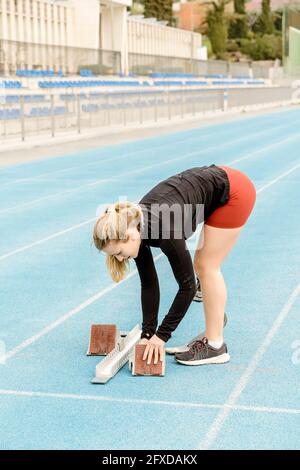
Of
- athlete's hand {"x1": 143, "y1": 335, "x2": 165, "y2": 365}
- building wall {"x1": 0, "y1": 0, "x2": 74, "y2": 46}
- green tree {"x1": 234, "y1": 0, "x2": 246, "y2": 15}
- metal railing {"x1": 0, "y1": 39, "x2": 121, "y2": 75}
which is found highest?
green tree {"x1": 234, "y1": 0, "x2": 246, "y2": 15}

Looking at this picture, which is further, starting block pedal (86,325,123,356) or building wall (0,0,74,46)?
building wall (0,0,74,46)

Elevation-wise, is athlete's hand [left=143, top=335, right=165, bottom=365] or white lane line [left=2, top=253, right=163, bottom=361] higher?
athlete's hand [left=143, top=335, right=165, bottom=365]

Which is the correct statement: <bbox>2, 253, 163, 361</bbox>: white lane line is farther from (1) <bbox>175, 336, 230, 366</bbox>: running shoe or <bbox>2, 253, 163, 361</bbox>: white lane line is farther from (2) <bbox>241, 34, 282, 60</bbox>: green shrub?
(2) <bbox>241, 34, 282, 60</bbox>: green shrub

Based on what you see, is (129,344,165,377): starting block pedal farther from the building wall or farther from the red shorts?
the building wall

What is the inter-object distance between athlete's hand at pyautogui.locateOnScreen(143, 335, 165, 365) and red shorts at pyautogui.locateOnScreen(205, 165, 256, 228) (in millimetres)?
822

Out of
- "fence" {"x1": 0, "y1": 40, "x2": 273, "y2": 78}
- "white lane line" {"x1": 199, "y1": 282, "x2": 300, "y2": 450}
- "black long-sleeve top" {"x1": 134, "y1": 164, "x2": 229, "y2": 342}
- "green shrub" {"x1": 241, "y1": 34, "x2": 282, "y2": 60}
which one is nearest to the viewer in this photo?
"white lane line" {"x1": 199, "y1": 282, "x2": 300, "y2": 450}

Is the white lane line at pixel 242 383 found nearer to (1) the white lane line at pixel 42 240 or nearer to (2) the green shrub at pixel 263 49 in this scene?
(1) the white lane line at pixel 42 240

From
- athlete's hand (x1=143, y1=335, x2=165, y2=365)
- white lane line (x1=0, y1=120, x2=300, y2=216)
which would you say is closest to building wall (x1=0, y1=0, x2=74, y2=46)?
white lane line (x1=0, y1=120, x2=300, y2=216)

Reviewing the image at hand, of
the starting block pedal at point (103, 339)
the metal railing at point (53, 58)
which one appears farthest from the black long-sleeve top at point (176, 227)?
the metal railing at point (53, 58)

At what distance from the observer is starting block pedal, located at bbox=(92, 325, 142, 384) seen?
200 inches

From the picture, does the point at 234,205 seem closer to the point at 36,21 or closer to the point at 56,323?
the point at 56,323

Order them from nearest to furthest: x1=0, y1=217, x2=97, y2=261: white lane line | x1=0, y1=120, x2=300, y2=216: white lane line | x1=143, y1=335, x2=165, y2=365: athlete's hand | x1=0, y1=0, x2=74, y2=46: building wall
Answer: x1=143, y1=335, x2=165, y2=365: athlete's hand
x1=0, y1=217, x2=97, y2=261: white lane line
x1=0, y1=120, x2=300, y2=216: white lane line
x1=0, y1=0, x2=74, y2=46: building wall

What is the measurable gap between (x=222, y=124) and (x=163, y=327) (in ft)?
103

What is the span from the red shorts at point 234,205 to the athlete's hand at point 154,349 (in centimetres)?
82
